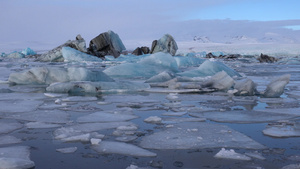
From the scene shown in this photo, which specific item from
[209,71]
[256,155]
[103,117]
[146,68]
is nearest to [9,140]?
[103,117]

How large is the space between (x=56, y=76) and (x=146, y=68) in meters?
2.50

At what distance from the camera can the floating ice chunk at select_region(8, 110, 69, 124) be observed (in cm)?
209

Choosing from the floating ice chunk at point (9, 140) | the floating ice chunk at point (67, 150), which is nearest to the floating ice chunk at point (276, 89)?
the floating ice chunk at point (67, 150)

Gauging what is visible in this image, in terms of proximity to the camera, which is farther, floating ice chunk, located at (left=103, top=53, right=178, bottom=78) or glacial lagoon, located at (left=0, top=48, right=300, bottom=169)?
floating ice chunk, located at (left=103, top=53, right=178, bottom=78)

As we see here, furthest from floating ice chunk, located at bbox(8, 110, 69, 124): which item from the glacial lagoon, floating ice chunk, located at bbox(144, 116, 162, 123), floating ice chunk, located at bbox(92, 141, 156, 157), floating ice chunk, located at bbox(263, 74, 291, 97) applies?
floating ice chunk, located at bbox(263, 74, 291, 97)

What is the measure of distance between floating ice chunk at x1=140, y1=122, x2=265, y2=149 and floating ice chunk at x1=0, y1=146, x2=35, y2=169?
1.73ft

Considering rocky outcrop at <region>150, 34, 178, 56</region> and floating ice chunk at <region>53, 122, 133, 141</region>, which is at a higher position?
rocky outcrop at <region>150, 34, 178, 56</region>

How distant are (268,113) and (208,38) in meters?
87.3

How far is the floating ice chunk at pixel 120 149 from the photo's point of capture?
1398 mm

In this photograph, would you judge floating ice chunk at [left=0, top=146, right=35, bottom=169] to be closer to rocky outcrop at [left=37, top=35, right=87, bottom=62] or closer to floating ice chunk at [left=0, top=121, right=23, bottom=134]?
floating ice chunk at [left=0, top=121, right=23, bottom=134]

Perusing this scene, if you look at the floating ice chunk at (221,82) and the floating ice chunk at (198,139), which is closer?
the floating ice chunk at (198,139)

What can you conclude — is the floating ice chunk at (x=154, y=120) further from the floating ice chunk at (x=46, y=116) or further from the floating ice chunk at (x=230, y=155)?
the floating ice chunk at (x=230, y=155)

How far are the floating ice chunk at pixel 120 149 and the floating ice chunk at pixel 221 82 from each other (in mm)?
2568

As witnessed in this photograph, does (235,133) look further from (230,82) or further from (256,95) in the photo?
(230,82)
